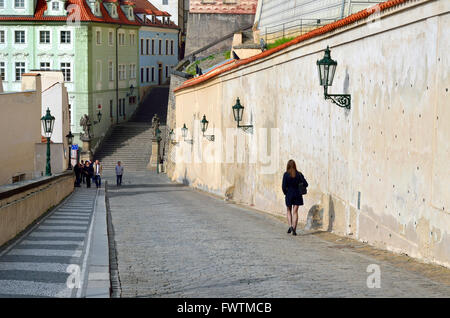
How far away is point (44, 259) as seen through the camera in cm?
1038

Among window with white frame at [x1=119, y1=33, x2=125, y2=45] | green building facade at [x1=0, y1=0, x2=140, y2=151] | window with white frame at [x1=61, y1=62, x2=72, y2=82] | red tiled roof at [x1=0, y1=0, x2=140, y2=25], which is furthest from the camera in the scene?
window with white frame at [x1=119, y1=33, x2=125, y2=45]

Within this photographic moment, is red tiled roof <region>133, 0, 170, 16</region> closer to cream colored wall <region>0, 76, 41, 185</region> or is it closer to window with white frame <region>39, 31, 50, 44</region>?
window with white frame <region>39, 31, 50, 44</region>

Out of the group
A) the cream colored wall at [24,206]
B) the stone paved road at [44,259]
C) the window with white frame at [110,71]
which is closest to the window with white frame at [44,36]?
the window with white frame at [110,71]

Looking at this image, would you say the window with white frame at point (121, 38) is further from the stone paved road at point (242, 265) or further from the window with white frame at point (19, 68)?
the stone paved road at point (242, 265)

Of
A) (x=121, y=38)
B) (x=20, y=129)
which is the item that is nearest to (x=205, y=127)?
(x=20, y=129)


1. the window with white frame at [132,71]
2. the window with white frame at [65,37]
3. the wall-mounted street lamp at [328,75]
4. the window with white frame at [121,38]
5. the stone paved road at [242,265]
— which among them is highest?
the window with white frame at [121,38]

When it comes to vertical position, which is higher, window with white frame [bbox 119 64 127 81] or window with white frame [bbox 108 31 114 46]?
window with white frame [bbox 108 31 114 46]

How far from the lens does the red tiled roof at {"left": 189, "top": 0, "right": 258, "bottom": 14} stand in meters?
67.8

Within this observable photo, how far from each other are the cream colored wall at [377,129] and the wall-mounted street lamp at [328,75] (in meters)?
0.14

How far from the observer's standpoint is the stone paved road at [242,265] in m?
8.44

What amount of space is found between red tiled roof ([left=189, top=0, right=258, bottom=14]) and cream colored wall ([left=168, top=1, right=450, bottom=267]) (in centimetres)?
4788

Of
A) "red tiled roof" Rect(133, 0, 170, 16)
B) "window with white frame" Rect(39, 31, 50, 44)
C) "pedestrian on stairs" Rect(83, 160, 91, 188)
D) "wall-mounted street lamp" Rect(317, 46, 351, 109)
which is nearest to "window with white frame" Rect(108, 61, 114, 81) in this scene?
"window with white frame" Rect(39, 31, 50, 44)
